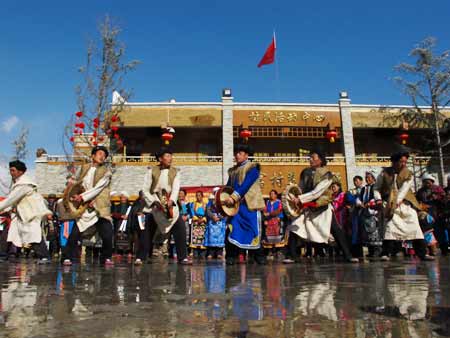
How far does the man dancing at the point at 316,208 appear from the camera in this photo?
19.8 ft

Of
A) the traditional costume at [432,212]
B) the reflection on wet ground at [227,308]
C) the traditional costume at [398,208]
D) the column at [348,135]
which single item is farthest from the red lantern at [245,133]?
the reflection on wet ground at [227,308]

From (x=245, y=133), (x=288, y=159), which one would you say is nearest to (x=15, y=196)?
(x=245, y=133)

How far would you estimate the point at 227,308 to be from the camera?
232 cm

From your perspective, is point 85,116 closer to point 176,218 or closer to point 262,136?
point 262,136

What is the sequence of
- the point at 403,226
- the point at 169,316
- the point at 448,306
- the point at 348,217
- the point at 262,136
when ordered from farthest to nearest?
the point at 262,136
the point at 348,217
the point at 403,226
the point at 448,306
the point at 169,316

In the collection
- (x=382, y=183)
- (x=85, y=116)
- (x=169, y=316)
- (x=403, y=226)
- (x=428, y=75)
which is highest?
(x=428, y=75)

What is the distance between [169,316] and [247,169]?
3884 millimetres

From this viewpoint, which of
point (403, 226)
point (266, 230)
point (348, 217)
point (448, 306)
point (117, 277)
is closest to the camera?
point (448, 306)

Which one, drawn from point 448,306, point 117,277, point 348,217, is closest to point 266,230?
point 348,217

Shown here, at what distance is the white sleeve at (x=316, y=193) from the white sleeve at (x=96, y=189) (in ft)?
8.76

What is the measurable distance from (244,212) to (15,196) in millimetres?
3307

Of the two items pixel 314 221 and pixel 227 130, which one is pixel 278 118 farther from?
pixel 314 221

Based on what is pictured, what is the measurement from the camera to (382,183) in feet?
21.4

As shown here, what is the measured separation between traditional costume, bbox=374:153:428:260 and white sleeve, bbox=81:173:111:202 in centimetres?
390
